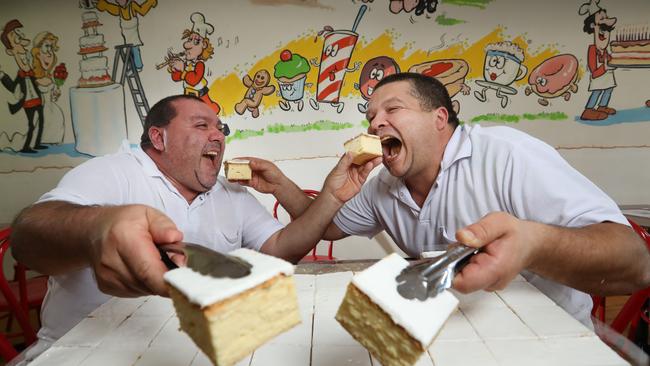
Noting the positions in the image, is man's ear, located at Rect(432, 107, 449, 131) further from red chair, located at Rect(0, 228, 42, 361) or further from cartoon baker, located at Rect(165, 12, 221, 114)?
cartoon baker, located at Rect(165, 12, 221, 114)

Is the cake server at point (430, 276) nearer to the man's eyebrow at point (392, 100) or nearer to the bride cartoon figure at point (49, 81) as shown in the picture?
the man's eyebrow at point (392, 100)

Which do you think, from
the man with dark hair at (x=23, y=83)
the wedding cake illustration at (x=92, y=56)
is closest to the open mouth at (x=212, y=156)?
the wedding cake illustration at (x=92, y=56)

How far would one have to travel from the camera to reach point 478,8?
3662 millimetres

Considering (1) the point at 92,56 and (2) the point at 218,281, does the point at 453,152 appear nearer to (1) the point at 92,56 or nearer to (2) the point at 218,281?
(2) the point at 218,281

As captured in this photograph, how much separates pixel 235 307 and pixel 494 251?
66cm

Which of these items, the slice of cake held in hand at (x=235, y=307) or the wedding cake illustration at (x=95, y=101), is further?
the wedding cake illustration at (x=95, y=101)

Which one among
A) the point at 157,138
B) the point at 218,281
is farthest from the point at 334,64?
the point at 218,281

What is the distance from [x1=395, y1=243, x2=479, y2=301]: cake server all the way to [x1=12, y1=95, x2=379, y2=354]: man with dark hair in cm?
54

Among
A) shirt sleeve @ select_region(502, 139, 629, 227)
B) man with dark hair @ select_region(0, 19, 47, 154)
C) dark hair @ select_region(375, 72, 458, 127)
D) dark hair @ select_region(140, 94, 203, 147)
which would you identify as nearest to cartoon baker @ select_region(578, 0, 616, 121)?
dark hair @ select_region(375, 72, 458, 127)

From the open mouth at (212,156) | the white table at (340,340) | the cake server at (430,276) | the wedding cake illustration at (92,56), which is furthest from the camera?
the wedding cake illustration at (92,56)

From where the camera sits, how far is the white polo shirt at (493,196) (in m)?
1.44

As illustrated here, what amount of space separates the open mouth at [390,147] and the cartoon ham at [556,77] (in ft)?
8.58

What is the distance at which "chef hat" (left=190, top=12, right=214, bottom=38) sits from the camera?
357cm

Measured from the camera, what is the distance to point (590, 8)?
3631 mm
